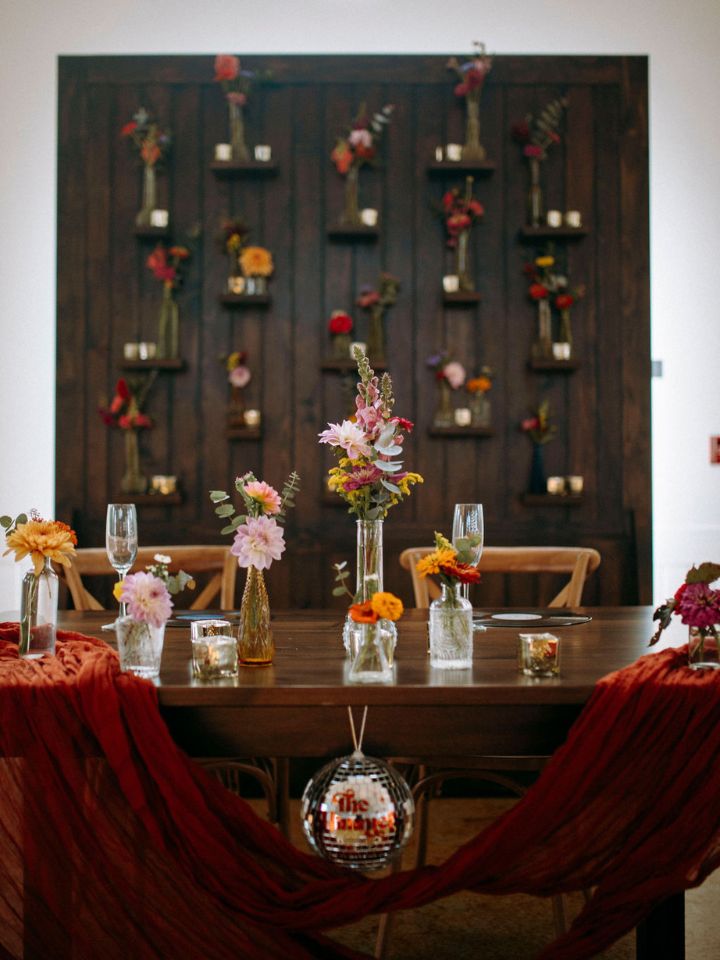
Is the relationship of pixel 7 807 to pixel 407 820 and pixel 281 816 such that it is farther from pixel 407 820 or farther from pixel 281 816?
pixel 281 816

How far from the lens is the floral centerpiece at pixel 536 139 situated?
12.4 ft

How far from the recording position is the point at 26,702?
1.38 metres

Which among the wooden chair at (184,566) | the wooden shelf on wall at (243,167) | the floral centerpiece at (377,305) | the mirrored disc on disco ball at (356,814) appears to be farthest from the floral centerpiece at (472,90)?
the mirrored disc on disco ball at (356,814)

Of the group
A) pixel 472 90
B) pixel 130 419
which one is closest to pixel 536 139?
pixel 472 90

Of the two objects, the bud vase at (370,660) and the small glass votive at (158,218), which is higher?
the small glass votive at (158,218)

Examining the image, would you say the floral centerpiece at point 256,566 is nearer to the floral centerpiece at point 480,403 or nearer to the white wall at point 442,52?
the floral centerpiece at point 480,403

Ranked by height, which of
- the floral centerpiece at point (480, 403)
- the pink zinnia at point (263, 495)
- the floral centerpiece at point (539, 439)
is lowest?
the pink zinnia at point (263, 495)

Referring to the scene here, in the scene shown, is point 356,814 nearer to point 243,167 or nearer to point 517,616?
point 517,616

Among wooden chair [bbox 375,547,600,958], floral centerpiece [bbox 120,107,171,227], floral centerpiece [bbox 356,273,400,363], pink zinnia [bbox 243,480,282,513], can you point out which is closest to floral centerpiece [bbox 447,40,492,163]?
floral centerpiece [bbox 356,273,400,363]

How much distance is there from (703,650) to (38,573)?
1.01 metres

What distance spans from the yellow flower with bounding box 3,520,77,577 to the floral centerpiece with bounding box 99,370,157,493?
2.27 meters

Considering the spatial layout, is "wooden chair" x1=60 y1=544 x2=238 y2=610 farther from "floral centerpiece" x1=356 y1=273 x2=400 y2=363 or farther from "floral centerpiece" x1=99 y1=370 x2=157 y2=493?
"floral centerpiece" x1=356 y1=273 x2=400 y2=363

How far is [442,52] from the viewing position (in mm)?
4355

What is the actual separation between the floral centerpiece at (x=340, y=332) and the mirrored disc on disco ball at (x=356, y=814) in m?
2.53
